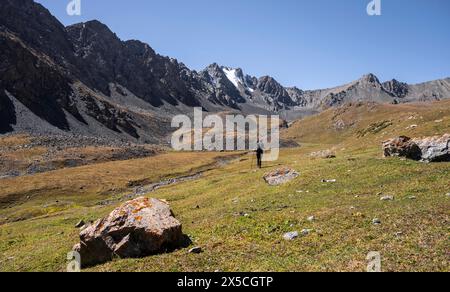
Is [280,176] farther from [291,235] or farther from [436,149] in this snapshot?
[291,235]

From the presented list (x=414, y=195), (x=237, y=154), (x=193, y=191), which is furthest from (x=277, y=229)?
(x=237, y=154)

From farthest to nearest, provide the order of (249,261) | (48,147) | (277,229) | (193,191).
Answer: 1. (48,147)
2. (193,191)
3. (277,229)
4. (249,261)

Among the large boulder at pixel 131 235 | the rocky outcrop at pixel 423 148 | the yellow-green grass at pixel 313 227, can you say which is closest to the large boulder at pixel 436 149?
the rocky outcrop at pixel 423 148

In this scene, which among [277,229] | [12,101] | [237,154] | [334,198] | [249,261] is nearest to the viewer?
[249,261]

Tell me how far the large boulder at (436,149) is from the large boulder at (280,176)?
1269 cm

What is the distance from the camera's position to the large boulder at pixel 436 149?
38.1m

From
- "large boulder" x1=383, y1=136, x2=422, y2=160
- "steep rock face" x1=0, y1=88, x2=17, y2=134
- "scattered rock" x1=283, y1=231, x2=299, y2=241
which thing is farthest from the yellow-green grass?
"steep rock face" x1=0, y1=88, x2=17, y2=134

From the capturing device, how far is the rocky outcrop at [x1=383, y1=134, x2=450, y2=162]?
38250 mm

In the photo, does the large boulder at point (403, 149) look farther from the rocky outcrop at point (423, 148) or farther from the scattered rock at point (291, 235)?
the scattered rock at point (291, 235)

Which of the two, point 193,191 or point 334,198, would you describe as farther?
point 193,191

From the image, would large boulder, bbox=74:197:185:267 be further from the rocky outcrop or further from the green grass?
the rocky outcrop

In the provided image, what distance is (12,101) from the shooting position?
7820 inches
